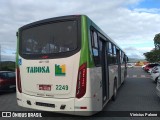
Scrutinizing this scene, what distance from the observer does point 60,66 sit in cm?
716

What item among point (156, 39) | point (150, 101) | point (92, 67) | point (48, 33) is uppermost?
point (156, 39)

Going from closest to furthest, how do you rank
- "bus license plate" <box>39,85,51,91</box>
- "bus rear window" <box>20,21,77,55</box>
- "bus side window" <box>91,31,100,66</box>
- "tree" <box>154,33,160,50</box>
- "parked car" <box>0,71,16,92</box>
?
"bus rear window" <box>20,21,77,55</box>, "bus license plate" <box>39,85,51,91</box>, "bus side window" <box>91,31,100,66</box>, "parked car" <box>0,71,16,92</box>, "tree" <box>154,33,160,50</box>

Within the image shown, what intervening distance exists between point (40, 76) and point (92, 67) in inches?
60.0

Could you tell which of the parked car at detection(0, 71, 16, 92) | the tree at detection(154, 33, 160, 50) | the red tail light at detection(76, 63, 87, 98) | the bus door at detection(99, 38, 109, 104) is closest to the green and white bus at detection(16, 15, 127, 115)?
the red tail light at detection(76, 63, 87, 98)

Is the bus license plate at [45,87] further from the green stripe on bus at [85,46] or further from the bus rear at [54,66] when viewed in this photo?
the green stripe on bus at [85,46]

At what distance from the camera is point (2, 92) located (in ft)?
51.0

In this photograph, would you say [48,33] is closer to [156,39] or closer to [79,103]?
[79,103]

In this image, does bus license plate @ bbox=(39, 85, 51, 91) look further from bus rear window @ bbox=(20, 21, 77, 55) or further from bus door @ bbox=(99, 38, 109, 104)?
bus door @ bbox=(99, 38, 109, 104)

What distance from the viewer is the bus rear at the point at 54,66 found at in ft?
22.8

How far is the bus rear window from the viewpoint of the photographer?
7225mm

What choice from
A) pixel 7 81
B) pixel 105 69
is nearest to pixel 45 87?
pixel 105 69

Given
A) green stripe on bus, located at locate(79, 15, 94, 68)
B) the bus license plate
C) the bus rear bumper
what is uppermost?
green stripe on bus, located at locate(79, 15, 94, 68)

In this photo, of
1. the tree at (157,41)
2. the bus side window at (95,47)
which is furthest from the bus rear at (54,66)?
the tree at (157,41)

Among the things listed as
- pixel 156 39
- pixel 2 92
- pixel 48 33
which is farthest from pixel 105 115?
pixel 156 39
